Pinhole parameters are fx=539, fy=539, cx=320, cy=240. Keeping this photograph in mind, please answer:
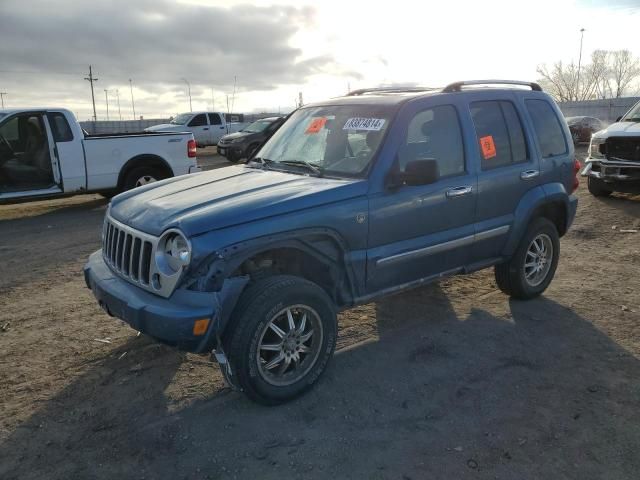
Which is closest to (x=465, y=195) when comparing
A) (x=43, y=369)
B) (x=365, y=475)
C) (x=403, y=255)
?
(x=403, y=255)

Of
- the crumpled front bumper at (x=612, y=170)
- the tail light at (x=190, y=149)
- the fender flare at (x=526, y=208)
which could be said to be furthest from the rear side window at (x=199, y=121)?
the fender flare at (x=526, y=208)

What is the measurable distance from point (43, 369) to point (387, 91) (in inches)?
143

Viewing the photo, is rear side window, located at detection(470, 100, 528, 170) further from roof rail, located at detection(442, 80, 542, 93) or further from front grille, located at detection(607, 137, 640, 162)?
front grille, located at detection(607, 137, 640, 162)

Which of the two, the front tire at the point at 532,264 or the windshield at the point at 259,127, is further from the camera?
the windshield at the point at 259,127

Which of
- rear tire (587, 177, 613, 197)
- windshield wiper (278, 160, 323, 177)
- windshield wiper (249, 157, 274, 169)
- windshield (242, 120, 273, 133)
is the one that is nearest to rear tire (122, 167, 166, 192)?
windshield wiper (249, 157, 274, 169)

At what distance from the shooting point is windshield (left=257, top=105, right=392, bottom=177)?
392cm

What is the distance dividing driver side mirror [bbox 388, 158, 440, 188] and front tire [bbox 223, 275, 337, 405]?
0.97 m

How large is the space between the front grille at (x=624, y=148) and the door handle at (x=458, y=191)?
22.8 ft

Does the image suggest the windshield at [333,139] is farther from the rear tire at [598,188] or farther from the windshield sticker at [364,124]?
the rear tire at [598,188]

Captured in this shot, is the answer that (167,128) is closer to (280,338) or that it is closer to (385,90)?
(385,90)

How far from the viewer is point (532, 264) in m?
5.14

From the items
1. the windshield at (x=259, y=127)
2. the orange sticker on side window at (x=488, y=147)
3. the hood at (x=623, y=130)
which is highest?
the windshield at (x=259, y=127)

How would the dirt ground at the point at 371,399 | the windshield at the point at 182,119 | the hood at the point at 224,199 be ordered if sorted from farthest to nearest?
the windshield at the point at 182,119 → the hood at the point at 224,199 → the dirt ground at the point at 371,399

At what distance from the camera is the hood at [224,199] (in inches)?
126
